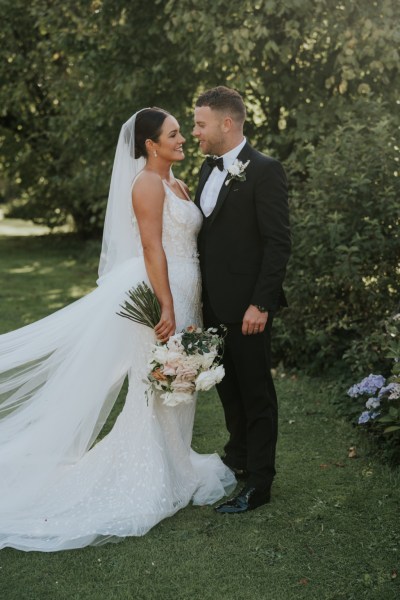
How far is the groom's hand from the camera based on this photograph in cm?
397

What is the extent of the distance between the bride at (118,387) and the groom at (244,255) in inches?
7.0

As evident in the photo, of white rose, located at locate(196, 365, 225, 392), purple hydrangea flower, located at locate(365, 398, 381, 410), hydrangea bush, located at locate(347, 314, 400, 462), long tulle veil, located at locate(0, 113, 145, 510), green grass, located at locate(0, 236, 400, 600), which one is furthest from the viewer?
purple hydrangea flower, located at locate(365, 398, 381, 410)

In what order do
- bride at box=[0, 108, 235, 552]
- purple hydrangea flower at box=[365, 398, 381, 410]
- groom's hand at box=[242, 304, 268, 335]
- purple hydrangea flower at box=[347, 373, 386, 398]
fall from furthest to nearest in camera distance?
purple hydrangea flower at box=[347, 373, 386, 398] → purple hydrangea flower at box=[365, 398, 381, 410] → bride at box=[0, 108, 235, 552] → groom's hand at box=[242, 304, 268, 335]

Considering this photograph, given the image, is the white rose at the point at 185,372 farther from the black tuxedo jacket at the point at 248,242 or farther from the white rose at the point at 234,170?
the white rose at the point at 234,170

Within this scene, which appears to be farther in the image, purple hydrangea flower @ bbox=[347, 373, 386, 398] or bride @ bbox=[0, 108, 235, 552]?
purple hydrangea flower @ bbox=[347, 373, 386, 398]

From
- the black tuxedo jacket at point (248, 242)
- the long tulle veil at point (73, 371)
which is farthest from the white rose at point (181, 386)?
the long tulle veil at point (73, 371)

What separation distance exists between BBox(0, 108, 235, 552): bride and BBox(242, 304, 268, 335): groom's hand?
1.45 feet

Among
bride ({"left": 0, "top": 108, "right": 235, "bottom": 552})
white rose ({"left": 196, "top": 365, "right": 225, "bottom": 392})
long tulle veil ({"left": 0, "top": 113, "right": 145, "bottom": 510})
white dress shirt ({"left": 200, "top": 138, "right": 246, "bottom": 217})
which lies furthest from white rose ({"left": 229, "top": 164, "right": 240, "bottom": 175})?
white rose ({"left": 196, "top": 365, "right": 225, "bottom": 392})

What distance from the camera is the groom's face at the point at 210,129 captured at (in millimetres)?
4020

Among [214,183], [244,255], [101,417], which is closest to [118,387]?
[101,417]

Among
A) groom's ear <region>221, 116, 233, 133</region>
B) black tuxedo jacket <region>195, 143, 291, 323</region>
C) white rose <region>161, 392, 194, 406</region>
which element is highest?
groom's ear <region>221, 116, 233, 133</region>

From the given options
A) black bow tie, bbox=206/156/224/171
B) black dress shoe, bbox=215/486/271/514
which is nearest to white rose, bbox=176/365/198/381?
black dress shoe, bbox=215/486/271/514

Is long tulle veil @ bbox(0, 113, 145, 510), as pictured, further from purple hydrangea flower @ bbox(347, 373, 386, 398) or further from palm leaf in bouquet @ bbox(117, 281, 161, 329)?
purple hydrangea flower @ bbox(347, 373, 386, 398)

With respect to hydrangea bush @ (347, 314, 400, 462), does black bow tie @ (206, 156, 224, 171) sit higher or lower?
higher
